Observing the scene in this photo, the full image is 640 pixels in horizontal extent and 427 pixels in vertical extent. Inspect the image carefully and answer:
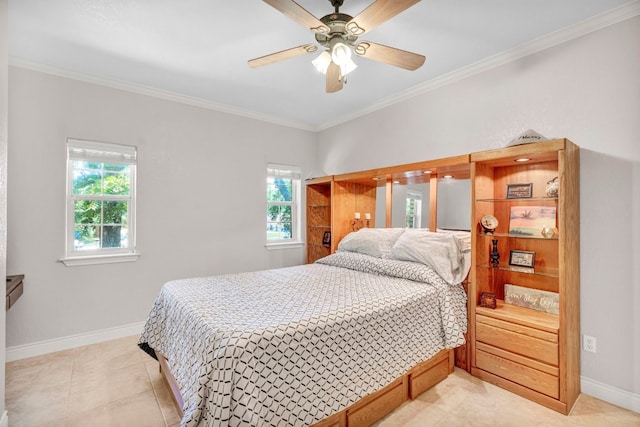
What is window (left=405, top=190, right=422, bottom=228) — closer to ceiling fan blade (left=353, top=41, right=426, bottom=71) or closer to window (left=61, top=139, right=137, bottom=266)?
ceiling fan blade (left=353, top=41, right=426, bottom=71)

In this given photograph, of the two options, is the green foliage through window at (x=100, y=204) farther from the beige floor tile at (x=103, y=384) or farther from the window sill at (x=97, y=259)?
the beige floor tile at (x=103, y=384)

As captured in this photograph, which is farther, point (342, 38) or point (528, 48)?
point (528, 48)

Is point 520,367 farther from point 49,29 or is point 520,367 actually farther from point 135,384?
point 49,29

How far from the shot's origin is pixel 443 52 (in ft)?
8.66

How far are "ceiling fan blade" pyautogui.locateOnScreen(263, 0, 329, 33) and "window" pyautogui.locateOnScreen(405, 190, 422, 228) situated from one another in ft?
6.52

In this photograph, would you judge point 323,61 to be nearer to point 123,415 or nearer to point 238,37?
point 238,37

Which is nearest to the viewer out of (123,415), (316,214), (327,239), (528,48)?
(123,415)

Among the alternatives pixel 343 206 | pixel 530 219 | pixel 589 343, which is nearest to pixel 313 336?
pixel 530 219

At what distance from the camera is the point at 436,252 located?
2.51m

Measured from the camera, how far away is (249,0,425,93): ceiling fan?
5.10 ft

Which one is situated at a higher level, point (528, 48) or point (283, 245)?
point (528, 48)

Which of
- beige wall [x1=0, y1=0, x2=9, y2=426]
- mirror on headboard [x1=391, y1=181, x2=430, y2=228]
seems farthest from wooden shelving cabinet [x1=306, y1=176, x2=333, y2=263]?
beige wall [x1=0, y1=0, x2=9, y2=426]

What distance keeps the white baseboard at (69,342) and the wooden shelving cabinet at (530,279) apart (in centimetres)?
344

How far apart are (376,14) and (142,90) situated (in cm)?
286
